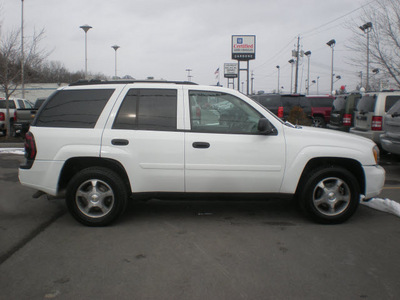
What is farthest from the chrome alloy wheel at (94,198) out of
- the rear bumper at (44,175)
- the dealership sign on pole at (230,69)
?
the dealership sign on pole at (230,69)

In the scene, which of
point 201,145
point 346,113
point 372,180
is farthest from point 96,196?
point 346,113

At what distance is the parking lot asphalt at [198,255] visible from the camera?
3.08m

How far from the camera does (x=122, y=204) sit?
4.52 metres

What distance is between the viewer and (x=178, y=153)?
4.45 m

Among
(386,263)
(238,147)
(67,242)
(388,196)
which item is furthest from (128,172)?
(388,196)

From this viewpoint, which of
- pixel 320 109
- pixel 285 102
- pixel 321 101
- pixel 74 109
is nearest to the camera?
pixel 74 109

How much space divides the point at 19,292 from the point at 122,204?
1.68 metres

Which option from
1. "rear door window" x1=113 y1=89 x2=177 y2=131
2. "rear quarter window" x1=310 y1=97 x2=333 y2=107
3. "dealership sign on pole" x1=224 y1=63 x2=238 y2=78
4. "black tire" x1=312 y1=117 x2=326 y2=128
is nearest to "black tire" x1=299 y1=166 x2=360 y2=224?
"rear door window" x1=113 y1=89 x2=177 y2=131

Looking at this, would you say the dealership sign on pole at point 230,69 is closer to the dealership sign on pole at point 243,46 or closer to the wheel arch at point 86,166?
the dealership sign on pole at point 243,46

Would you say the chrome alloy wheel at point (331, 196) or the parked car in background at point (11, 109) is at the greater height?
the parked car in background at point (11, 109)

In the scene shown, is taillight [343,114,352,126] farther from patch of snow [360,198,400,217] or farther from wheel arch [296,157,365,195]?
wheel arch [296,157,365,195]

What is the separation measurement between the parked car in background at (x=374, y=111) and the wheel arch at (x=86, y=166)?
7.44 m

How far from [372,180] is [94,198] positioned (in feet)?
11.7

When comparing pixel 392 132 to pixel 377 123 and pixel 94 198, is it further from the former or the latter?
pixel 94 198
